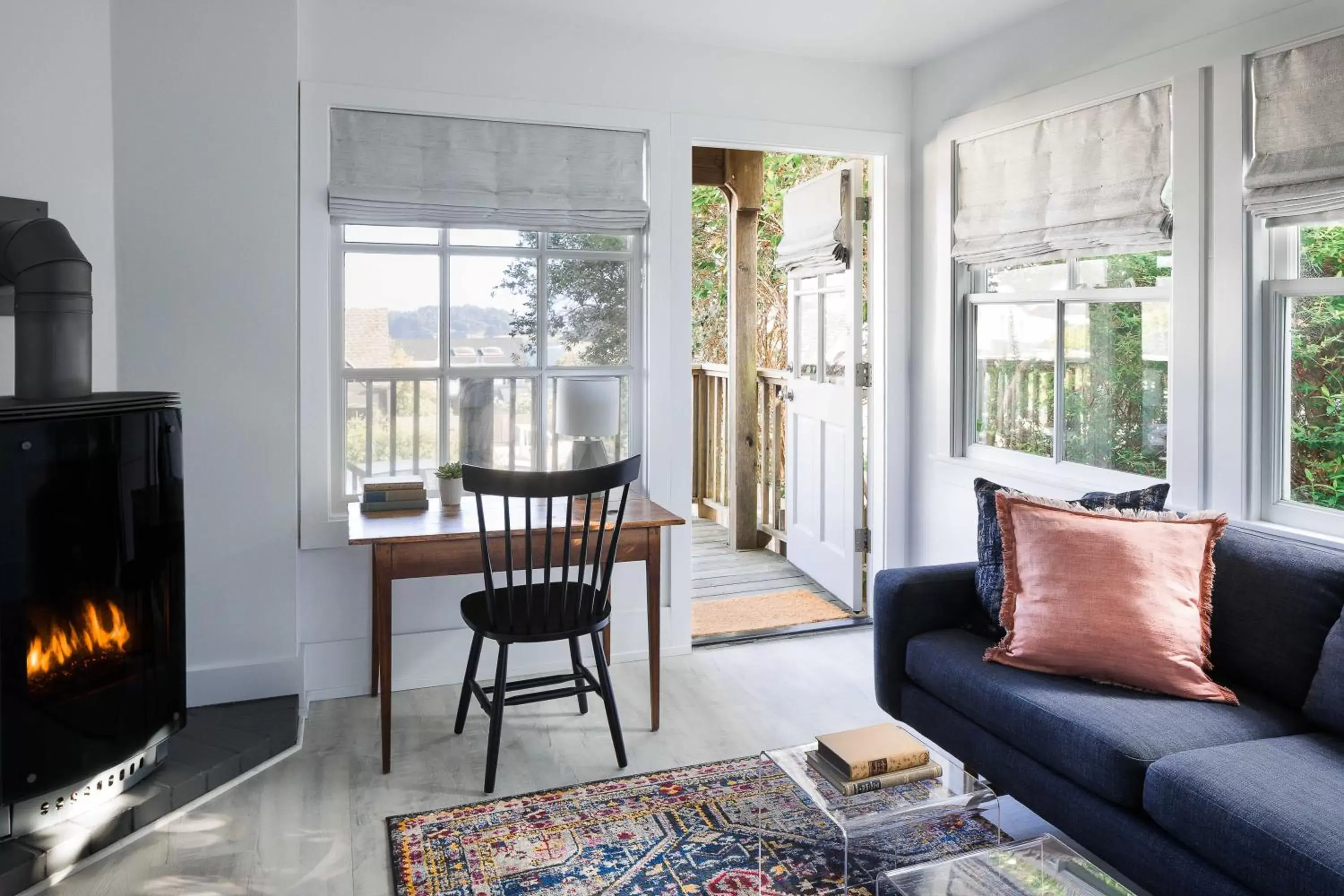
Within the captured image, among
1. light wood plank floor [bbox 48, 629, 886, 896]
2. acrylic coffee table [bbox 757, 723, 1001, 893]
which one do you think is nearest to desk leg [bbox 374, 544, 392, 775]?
light wood plank floor [bbox 48, 629, 886, 896]

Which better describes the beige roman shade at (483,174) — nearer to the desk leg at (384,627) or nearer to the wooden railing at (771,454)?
the desk leg at (384,627)

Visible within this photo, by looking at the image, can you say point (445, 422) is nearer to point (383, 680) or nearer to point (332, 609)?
point (332, 609)

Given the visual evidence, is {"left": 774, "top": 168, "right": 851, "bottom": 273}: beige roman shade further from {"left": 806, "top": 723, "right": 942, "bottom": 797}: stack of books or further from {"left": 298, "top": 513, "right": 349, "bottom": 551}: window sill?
{"left": 806, "top": 723, "right": 942, "bottom": 797}: stack of books

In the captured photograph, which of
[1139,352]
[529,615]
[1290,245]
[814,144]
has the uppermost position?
[814,144]

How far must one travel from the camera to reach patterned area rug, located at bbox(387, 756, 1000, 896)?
6.75ft

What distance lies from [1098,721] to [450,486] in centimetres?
212

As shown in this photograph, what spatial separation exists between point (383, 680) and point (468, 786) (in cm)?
40

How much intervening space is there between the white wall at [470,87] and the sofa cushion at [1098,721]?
1.71 meters

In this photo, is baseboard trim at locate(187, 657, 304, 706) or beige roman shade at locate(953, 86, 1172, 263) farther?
baseboard trim at locate(187, 657, 304, 706)

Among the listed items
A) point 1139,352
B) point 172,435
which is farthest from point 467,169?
point 1139,352

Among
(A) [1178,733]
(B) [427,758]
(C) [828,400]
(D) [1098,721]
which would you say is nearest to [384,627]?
(B) [427,758]

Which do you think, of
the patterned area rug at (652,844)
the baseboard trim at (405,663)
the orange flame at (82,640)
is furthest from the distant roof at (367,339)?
the patterned area rug at (652,844)

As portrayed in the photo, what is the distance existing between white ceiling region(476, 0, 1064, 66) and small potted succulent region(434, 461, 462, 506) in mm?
1661

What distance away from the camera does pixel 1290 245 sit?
2.65 metres
